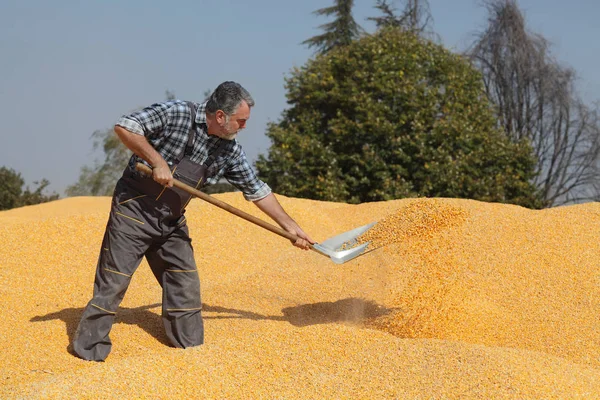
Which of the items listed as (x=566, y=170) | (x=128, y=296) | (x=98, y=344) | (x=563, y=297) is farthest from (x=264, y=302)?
(x=566, y=170)

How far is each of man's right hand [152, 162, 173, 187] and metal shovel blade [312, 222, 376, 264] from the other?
3.66ft

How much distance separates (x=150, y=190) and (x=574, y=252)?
3.87m

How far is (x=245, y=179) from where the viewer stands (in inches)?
167

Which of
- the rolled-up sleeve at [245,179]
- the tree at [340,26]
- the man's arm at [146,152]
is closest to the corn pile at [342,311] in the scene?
the rolled-up sleeve at [245,179]

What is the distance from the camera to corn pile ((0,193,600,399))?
323cm

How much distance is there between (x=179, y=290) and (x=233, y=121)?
3.67 ft

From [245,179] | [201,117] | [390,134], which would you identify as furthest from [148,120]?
[390,134]

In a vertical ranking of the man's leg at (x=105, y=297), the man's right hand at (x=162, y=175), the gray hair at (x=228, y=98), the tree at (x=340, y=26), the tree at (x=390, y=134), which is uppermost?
the tree at (x=340, y=26)

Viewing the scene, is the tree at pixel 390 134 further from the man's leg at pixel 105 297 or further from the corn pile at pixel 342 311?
the man's leg at pixel 105 297

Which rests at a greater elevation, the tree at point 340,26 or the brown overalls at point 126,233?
the tree at point 340,26

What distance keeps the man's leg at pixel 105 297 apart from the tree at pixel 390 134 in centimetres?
829

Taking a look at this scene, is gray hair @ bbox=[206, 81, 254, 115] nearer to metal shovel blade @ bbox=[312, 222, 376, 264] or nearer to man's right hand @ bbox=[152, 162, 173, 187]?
man's right hand @ bbox=[152, 162, 173, 187]

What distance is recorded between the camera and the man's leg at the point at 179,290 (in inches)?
163

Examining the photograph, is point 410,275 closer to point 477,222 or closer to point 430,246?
point 430,246
